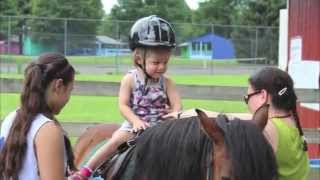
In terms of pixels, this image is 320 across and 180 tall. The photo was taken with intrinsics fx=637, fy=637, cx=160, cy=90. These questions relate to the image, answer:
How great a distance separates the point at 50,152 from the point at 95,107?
13.9 m

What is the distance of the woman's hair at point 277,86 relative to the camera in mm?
3010

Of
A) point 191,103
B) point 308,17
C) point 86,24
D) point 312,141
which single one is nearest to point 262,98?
point 312,141

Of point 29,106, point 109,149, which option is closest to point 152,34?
point 109,149

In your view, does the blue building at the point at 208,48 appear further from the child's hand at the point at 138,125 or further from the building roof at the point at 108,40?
the child's hand at the point at 138,125

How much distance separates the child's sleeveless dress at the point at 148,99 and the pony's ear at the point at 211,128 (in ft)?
4.30

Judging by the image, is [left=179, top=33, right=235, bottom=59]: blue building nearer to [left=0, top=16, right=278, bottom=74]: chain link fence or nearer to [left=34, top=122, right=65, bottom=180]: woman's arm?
[left=0, top=16, right=278, bottom=74]: chain link fence

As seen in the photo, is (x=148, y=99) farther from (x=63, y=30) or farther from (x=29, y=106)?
(x=63, y=30)

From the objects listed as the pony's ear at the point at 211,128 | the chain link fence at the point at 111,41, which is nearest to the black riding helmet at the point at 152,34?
the pony's ear at the point at 211,128

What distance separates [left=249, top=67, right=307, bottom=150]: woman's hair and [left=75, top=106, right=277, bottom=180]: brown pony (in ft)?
1.49

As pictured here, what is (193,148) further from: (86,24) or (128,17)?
(128,17)

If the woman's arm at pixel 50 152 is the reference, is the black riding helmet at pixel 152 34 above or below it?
above

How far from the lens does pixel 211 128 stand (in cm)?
232

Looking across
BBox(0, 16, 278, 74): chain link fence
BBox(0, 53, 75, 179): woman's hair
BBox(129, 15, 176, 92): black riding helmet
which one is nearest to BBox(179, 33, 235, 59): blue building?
BBox(0, 16, 278, 74): chain link fence

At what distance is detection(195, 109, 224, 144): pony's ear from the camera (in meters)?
2.29
